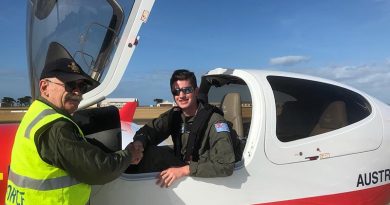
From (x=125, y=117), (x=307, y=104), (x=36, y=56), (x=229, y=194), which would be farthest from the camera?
(x=125, y=117)

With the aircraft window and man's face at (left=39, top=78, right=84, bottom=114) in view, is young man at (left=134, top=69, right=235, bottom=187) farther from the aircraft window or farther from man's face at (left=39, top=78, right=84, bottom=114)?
man's face at (left=39, top=78, right=84, bottom=114)

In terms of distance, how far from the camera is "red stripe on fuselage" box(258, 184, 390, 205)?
292 cm

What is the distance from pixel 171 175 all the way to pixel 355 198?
1.72m

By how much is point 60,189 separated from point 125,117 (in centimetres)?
323

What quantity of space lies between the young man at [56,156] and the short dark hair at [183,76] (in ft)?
3.07

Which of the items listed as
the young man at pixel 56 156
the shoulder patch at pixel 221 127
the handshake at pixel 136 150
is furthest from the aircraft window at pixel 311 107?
the young man at pixel 56 156

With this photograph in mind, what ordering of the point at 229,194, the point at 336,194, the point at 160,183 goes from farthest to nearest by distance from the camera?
the point at 336,194
the point at 229,194
the point at 160,183

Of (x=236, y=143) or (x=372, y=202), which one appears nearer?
(x=236, y=143)

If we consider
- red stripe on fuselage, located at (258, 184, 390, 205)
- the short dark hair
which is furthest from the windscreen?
red stripe on fuselage, located at (258, 184, 390, 205)

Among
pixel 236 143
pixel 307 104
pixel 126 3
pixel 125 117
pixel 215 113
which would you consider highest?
pixel 126 3

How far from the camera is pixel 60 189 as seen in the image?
71.1 inches

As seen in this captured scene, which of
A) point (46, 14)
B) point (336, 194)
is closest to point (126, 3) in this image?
point (46, 14)

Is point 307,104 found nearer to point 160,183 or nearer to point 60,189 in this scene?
point 160,183

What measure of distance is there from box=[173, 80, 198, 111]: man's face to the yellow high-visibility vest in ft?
3.58
